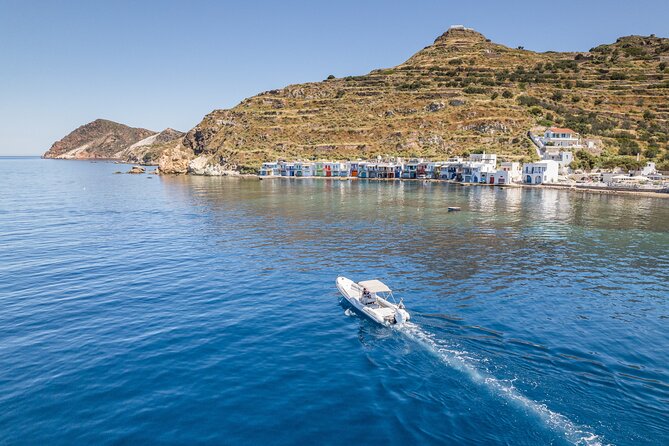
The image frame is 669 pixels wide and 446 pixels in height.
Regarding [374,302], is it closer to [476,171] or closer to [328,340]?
[328,340]

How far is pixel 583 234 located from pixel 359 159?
14212cm

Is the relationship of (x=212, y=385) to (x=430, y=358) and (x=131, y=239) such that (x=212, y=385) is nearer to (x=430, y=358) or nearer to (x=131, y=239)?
(x=430, y=358)

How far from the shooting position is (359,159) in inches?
7830

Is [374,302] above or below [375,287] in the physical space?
below

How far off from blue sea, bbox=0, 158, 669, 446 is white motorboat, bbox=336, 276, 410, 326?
3.19ft

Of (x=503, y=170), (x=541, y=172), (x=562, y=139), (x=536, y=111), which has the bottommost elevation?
(x=541, y=172)

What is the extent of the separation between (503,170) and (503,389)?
138 meters

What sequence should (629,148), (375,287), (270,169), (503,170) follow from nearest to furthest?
(375,287), (503,170), (629,148), (270,169)

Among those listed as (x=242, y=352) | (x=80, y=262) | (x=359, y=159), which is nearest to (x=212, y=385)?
(x=242, y=352)

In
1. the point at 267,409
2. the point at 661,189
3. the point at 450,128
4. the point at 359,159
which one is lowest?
the point at 267,409

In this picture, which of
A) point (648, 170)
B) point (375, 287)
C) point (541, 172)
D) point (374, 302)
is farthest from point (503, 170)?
point (374, 302)

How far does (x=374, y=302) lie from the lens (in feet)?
109

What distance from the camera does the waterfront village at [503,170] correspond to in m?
129

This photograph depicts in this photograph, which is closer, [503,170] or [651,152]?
[503,170]
